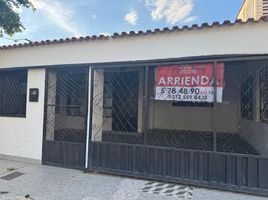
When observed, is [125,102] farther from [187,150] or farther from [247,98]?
[187,150]

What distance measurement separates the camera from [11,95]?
26.6 feet

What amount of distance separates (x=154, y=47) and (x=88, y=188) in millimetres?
3362

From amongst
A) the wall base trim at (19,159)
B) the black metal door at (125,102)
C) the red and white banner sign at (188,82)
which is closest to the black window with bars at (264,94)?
the red and white banner sign at (188,82)

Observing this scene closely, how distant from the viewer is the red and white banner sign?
5.45m

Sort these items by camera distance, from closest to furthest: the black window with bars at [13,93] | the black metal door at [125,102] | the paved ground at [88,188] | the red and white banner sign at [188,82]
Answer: the paved ground at [88,188] < the red and white banner sign at [188,82] < the black window with bars at [13,93] < the black metal door at [125,102]

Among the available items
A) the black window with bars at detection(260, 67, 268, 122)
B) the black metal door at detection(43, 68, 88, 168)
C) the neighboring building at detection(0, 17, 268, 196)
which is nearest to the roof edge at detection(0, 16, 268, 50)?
the neighboring building at detection(0, 17, 268, 196)

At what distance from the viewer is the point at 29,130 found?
24.2 ft

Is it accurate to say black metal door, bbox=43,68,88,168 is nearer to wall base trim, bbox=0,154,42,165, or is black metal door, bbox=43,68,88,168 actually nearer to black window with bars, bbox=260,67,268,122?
wall base trim, bbox=0,154,42,165

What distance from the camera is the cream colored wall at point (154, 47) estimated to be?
5125 mm

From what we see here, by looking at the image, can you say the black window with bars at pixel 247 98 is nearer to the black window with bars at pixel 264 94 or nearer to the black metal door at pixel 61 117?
the black window with bars at pixel 264 94

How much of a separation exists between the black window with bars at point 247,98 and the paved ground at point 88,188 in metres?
3.74

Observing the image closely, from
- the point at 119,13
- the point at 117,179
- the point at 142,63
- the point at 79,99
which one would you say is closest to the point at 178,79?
the point at 142,63

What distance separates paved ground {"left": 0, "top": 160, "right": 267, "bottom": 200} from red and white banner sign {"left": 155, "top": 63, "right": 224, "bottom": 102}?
1.91m

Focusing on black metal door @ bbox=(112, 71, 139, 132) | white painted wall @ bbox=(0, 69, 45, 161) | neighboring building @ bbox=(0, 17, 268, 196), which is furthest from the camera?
black metal door @ bbox=(112, 71, 139, 132)
